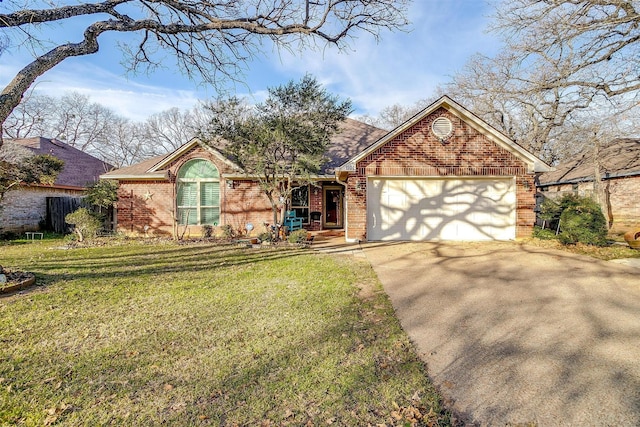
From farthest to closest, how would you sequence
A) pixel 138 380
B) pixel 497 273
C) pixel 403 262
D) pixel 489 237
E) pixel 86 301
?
pixel 489 237, pixel 403 262, pixel 497 273, pixel 86 301, pixel 138 380

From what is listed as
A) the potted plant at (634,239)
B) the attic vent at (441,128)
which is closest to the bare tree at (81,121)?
the attic vent at (441,128)

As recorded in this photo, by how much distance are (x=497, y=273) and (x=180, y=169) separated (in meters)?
11.7

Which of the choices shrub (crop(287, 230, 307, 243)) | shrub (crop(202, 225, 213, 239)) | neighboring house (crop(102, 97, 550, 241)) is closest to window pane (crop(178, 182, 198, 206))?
shrub (crop(202, 225, 213, 239))

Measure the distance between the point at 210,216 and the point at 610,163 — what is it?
66.5 ft

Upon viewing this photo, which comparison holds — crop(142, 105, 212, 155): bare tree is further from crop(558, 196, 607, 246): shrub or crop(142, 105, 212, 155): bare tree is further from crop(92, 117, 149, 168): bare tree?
crop(558, 196, 607, 246): shrub

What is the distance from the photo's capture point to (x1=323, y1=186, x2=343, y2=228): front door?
49.3ft

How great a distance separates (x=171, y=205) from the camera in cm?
1302

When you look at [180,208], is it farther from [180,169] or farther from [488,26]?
[488,26]

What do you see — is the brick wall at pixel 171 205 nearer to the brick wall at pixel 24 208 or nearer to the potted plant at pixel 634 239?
the brick wall at pixel 24 208

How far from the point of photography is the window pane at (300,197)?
46.7 feet

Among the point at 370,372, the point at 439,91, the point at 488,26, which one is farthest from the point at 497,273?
the point at 439,91

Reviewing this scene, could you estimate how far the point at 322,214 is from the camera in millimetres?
14500

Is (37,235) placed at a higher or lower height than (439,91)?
lower

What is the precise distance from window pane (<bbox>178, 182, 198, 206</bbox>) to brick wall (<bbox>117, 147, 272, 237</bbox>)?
0.26 m
